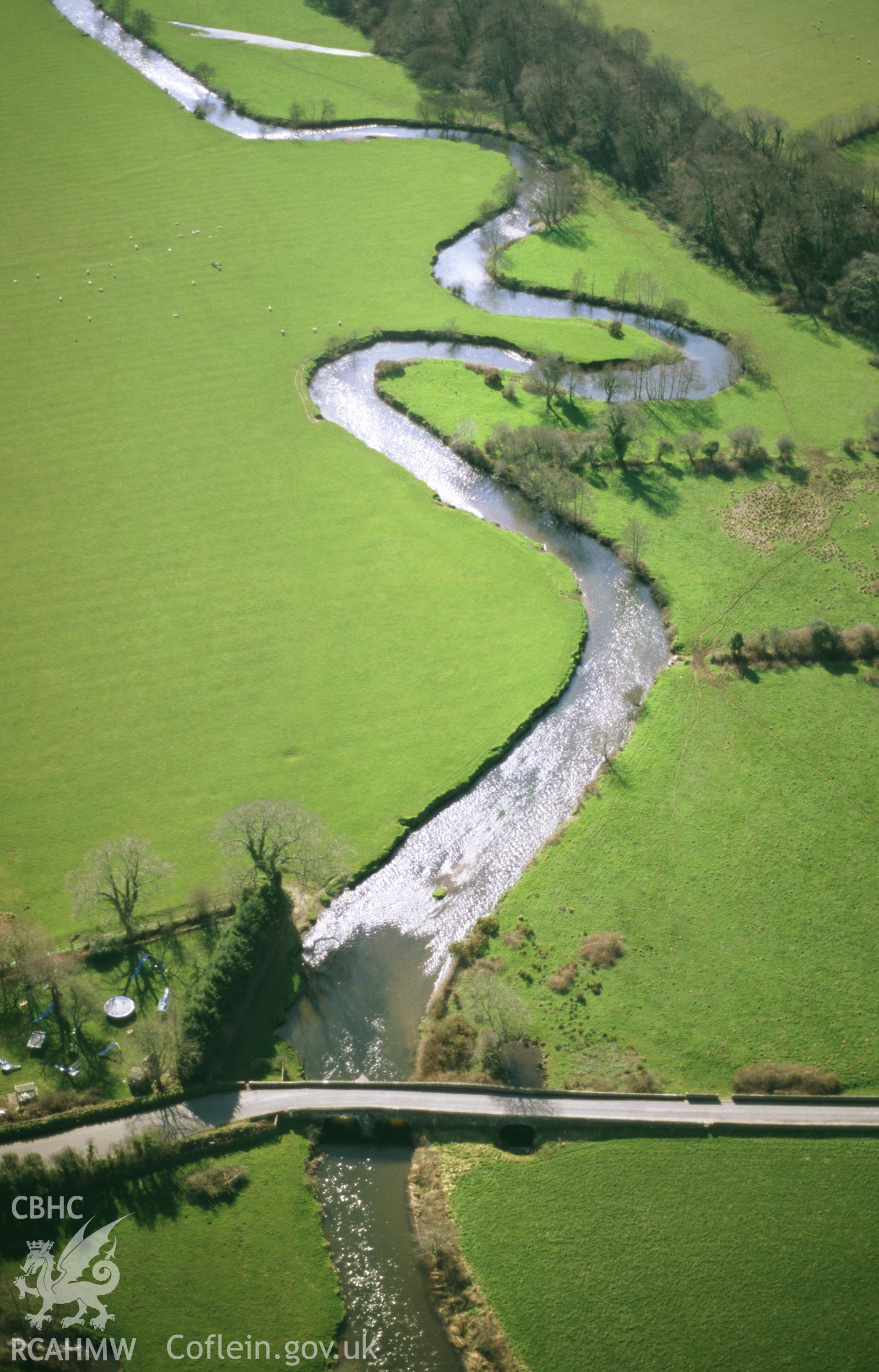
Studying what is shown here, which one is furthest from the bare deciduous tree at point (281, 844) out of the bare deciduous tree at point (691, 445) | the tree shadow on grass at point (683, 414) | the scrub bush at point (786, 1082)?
the tree shadow on grass at point (683, 414)

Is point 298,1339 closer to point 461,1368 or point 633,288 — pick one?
point 461,1368

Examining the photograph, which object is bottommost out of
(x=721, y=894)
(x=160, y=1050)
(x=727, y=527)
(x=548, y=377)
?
(x=160, y=1050)

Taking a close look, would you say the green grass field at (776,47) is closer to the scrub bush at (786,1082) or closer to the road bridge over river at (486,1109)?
the scrub bush at (786,1082)

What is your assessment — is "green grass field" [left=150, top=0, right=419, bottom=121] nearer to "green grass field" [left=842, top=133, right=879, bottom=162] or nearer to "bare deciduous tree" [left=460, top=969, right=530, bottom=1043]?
"green grass field" [left=842, top=133, right=879, bottom=162]

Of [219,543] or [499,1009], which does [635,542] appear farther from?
[499,1009]

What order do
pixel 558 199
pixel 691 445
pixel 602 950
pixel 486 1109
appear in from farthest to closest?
pixel 558 199 < pixel 691 445 < pixel 602 950 < pixel 486 1109

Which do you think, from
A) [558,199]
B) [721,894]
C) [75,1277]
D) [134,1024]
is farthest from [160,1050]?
[558,199]

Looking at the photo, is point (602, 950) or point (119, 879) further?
point (119, 879)

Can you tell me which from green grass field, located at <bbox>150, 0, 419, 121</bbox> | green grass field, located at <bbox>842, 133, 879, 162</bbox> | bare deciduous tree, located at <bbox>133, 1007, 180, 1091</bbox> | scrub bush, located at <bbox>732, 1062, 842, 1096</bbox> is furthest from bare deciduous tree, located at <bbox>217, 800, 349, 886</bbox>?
green grass field, located at <bbox>150, 0, 419, 121</bbox>
